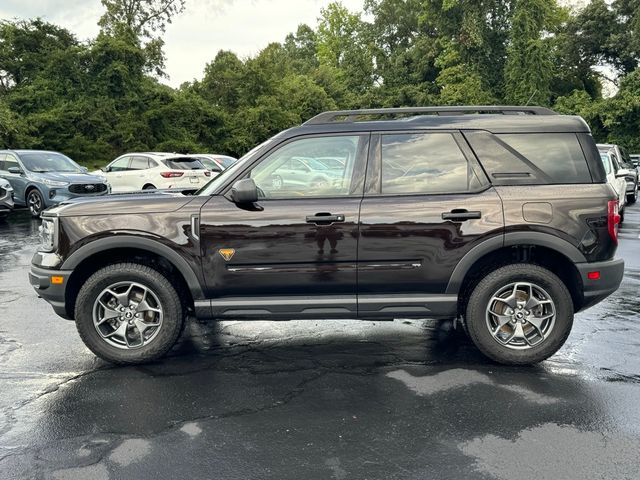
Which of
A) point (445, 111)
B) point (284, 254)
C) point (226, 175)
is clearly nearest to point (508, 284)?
point (445, 111)

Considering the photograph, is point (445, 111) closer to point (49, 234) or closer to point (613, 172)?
point (49, 234)

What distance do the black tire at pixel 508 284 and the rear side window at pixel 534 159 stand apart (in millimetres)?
684

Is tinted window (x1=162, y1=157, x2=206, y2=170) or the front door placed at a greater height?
tinted window (x1=162, y1=157, x2=206, y2=170)

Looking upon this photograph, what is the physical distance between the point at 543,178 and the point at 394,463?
2.51 metres

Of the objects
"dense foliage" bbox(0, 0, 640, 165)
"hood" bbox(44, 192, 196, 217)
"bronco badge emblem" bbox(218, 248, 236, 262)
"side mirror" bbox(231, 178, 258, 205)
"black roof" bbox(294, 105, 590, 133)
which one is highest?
"dense foliage" bbox(0, 0, 640, 165)

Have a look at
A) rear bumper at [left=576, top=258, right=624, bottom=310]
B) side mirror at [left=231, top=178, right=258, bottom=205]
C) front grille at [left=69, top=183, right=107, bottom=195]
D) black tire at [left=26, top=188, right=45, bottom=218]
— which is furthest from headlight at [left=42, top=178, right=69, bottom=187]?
rear bumper at [left=576, top=258, right=624, bottom=310]

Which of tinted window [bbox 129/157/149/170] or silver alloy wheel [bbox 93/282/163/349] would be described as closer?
silver alloy wheel [bbox 93/282/163/349]

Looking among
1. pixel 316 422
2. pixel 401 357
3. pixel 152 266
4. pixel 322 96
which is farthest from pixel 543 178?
pixel 322 96

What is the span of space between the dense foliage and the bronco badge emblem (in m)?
13.6

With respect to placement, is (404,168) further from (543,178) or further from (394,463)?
(394,463)

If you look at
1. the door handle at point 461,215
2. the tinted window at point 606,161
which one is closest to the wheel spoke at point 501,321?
the door handle at point 461,215

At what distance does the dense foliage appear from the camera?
2844cm

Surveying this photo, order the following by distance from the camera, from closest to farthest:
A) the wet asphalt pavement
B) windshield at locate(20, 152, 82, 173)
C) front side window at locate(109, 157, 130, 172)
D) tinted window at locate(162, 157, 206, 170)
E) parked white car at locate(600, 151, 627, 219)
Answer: the wet asphalt pavement, parked white car at locate(600, 151, 627, 219), windshield at locate(20, 152, 82, 173), tinted window at locate(162, 157, 206, 170), front side window at locate(109, 157, 130, 172)

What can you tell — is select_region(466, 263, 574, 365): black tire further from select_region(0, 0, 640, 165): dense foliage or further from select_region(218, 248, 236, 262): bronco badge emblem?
select_region(0, 0, 640, 165): dense foliage
